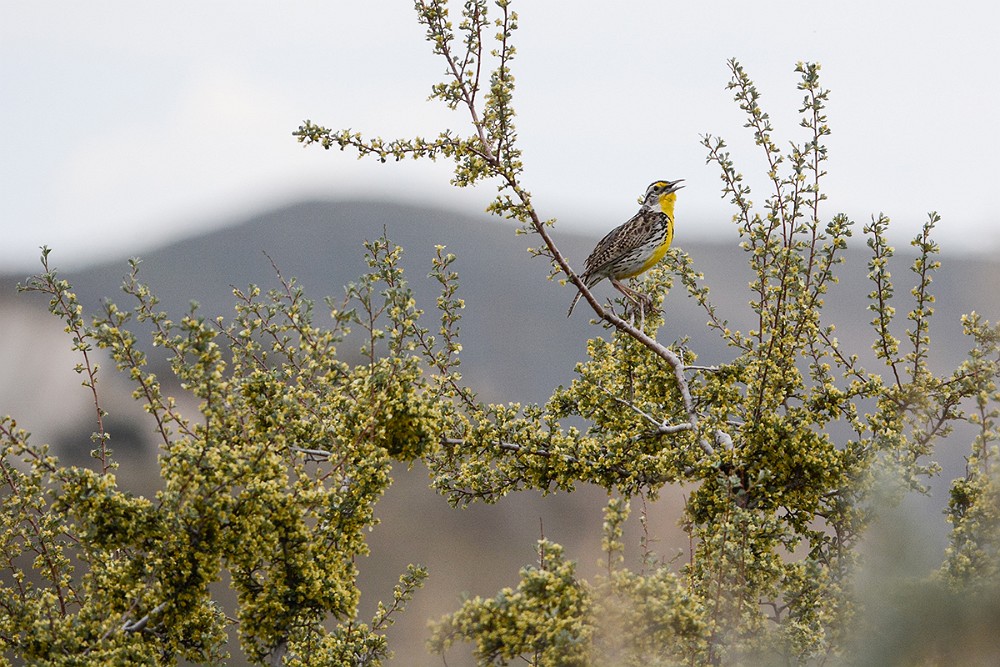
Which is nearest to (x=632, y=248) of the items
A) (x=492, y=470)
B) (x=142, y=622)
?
(x=492, y=470)

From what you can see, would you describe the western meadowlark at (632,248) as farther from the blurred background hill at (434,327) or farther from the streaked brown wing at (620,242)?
the blurred background hill at (434,327)

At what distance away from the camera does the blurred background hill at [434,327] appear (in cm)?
3878

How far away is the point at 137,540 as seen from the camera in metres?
5.09

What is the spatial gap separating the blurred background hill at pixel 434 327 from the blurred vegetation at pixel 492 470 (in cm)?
49

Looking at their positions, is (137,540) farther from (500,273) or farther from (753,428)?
(500,273)

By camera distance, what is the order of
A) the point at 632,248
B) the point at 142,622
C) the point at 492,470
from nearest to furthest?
the point at 142,622, the point at 492,470, the point at 632,248

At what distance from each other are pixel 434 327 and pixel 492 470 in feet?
278

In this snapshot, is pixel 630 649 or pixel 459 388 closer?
pixel 630 649

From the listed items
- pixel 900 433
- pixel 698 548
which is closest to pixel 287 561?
pixel 698 548

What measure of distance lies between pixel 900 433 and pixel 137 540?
16.2 ft

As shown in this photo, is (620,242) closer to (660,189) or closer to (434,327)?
(660,189)

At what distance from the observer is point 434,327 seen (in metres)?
92.3

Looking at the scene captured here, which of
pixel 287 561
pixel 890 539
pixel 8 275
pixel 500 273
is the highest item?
pixel 500 273

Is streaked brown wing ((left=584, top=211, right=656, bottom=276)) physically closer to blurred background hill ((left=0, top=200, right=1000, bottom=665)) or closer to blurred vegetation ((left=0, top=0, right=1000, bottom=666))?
blurred vegetation ((left=0, top=0, right=1000, bottom=666))
